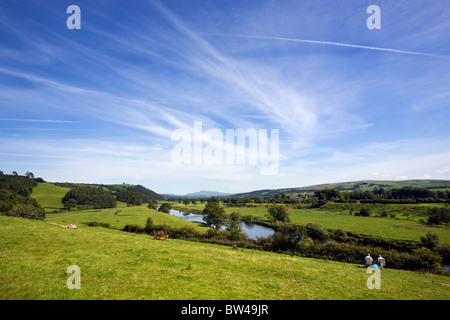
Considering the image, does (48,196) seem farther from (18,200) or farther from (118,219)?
(118,219)

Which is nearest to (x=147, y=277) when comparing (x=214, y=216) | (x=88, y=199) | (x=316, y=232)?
(x=316, y=232)

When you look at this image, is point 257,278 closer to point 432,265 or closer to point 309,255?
point 309,255

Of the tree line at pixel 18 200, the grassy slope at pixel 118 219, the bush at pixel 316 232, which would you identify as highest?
the tree line at pixel 18 200

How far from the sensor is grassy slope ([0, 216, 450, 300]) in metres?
10.2

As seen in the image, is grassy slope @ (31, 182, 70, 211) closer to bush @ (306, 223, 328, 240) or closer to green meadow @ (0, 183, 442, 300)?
green meadow @ (0, 183, 442, 300)

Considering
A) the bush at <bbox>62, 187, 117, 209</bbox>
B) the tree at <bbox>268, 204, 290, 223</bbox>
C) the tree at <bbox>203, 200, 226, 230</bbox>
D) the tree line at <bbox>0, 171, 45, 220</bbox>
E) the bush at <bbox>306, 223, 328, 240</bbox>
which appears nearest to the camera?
the tree line at <bbox>0, 171, 45, 220</bbox>

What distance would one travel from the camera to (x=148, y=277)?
12492 millimetres

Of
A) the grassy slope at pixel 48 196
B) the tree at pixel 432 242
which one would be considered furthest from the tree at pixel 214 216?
the grassy slope at pixel 48 196

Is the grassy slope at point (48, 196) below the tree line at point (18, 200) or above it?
below

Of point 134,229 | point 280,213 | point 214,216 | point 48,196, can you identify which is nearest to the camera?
point 134,229

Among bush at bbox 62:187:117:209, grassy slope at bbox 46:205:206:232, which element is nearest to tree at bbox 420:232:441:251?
grassy slope at bbox 46:205:206:232

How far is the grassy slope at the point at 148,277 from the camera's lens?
1023 centimetres

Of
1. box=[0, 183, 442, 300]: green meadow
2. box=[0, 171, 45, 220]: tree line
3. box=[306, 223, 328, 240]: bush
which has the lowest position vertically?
box=[306, 223, 328, 240]: bush

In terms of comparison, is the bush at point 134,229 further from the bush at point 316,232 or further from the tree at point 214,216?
the bush at point 316,232
